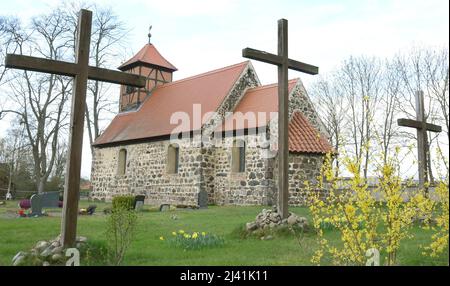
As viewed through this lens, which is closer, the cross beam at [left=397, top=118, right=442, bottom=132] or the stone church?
the cross beam at [left=397, top=118, right=442, bottom=132]

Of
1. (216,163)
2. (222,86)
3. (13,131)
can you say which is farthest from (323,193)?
(13,131)

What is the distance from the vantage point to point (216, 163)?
17.0 metres

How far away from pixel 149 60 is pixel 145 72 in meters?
0.71

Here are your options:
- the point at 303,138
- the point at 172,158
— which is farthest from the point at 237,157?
the point at 172,158

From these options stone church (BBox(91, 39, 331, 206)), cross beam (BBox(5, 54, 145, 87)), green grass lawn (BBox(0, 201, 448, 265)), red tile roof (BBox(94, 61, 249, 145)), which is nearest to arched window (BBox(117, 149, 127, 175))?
stone church (BBox(91, 39, 331, 206))

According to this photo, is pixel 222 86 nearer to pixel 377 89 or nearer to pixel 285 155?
pixel 285 155

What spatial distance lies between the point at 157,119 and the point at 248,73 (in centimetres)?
472

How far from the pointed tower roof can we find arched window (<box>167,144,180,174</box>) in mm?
6846

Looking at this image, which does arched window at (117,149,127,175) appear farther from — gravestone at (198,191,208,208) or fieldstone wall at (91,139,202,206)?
gravestone at (198,191,208,208)

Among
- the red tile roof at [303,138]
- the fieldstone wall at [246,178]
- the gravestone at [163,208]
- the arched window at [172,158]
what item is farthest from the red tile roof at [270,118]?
the gravestone at [163,208]

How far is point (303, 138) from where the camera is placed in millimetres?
15867

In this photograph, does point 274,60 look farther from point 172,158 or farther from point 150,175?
point 150,175

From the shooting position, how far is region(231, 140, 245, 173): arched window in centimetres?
1630

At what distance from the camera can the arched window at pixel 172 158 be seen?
17.8 m
